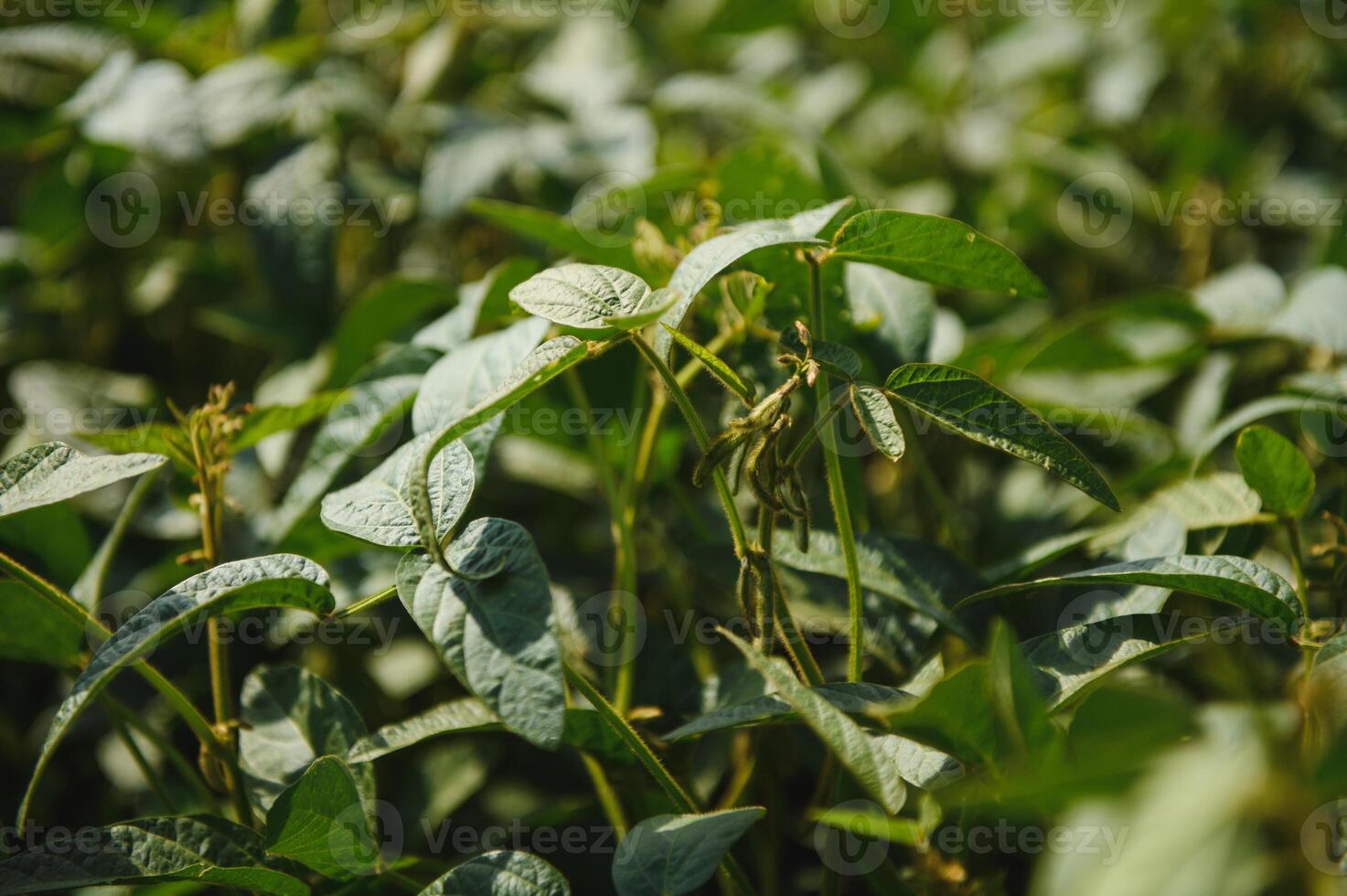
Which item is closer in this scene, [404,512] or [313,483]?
[404,512]

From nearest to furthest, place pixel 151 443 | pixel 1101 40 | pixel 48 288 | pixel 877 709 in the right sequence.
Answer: pixel 877 709
pixel 151 443
pixel 48 288
pixel 1101 40

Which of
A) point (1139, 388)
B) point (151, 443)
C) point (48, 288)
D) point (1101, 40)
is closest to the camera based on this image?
point (151, 443)

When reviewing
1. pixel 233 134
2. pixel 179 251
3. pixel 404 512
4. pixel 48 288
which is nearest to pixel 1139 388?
pixel 404 512

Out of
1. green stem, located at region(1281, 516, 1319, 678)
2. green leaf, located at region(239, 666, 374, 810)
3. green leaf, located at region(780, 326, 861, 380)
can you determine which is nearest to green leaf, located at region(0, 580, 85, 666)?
green leaf, located at region(239, 666, 374, 810)

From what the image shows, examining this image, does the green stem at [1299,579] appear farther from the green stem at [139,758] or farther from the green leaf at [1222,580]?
the green stem at [139,758]

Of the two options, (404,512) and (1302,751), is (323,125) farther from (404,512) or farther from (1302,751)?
(1302,751)

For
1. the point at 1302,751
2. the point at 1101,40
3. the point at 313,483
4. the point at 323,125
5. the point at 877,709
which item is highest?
the point at 323,125
